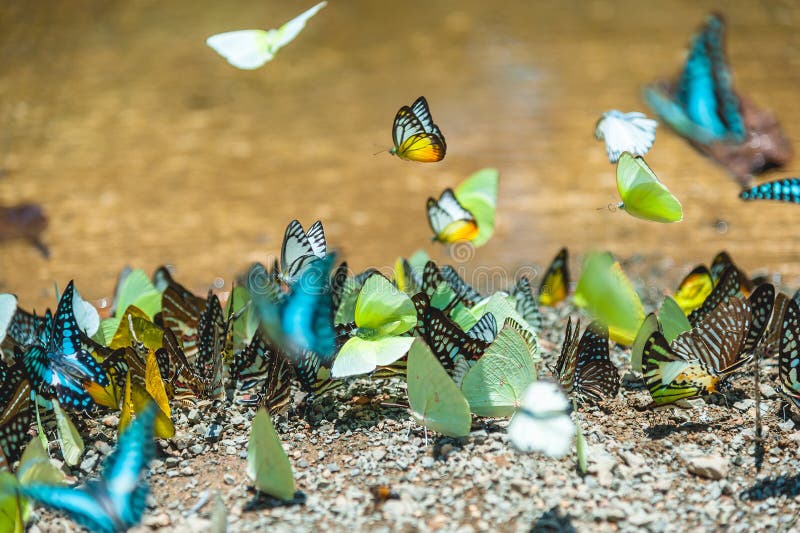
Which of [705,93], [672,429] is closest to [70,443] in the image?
[672,429]

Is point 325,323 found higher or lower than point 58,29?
lower

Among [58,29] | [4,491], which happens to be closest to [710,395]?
[4,491]

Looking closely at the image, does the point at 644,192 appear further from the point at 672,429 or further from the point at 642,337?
the point at 672,429

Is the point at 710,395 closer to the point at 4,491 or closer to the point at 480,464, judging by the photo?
the point at 480,464

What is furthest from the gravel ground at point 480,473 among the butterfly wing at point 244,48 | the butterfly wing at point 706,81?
the butterfly wing at point 706,81

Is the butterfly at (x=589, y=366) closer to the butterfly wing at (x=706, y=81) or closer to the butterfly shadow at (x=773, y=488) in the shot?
the butterfly shadow at (x=773, y=488)
